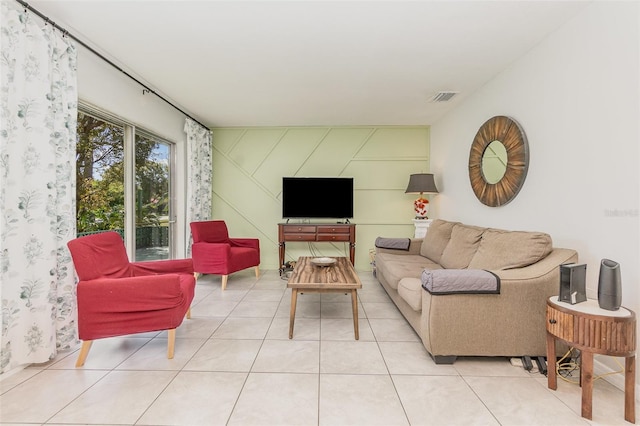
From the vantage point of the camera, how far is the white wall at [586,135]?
5.44 ft

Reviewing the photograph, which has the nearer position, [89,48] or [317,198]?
[89,48]

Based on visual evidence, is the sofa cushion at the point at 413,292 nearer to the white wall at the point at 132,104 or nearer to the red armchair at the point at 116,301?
the red armchair at the point at 116,301

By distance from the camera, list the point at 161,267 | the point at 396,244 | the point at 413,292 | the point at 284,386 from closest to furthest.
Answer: the point at 284,386, the point at 413,292, the point at 161,267, the point at 396,244

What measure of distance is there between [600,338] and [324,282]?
1.66m

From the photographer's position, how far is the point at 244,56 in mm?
2539

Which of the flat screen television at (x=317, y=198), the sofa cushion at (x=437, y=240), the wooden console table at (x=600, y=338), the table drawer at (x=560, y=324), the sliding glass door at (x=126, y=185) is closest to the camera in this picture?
the wooden console table at (x=600, y=338)

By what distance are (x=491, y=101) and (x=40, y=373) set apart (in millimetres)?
4436

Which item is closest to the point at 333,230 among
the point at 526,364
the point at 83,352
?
the point at 526,364

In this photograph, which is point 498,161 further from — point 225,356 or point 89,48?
point 89,48

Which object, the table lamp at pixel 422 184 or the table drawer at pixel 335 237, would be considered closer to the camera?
the table lamp at pixel 422 184

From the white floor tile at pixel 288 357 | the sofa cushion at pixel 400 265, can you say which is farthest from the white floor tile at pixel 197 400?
the sofa cushion at pixel 400 265

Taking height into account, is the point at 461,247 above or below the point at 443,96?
below

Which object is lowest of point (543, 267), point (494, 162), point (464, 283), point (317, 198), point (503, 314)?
point (503, 314)

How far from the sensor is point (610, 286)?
1.47 meters
